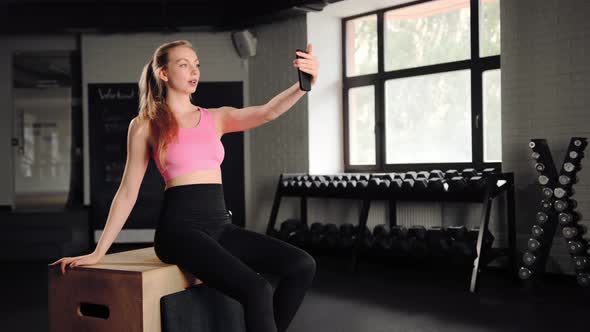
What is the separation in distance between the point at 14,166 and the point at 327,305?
195 inches

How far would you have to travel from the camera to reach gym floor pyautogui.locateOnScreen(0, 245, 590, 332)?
3092mm

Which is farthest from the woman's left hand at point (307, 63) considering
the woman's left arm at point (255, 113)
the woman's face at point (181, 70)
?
the woman's face at point (181, 70)

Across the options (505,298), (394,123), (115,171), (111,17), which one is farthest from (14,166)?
(505,298)

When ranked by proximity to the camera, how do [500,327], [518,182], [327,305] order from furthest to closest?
[518,182] → [327,305] → [500,327]

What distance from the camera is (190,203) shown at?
2039 millimetres

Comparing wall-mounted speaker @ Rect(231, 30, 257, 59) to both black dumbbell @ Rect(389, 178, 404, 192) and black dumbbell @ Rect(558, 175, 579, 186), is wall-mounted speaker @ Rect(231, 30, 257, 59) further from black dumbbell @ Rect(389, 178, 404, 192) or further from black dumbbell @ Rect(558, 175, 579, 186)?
black dumbbell @ Rect(558, 175, 579, 186)

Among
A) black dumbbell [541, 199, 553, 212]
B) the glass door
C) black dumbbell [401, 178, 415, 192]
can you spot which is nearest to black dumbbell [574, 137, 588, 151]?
black dumbbell [541, 199, 553, 212]

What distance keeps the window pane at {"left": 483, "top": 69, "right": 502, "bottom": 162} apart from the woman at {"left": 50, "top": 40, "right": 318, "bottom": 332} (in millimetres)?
3196

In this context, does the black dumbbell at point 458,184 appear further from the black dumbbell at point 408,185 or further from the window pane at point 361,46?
the window pane at point 361,46

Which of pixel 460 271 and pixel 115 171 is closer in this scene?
pixel 460 271

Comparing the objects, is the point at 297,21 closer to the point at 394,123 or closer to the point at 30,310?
the point at 394,123

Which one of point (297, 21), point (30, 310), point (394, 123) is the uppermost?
point (297, 21)

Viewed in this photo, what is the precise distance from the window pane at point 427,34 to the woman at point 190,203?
339 centimetres

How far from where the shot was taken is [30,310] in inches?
143
